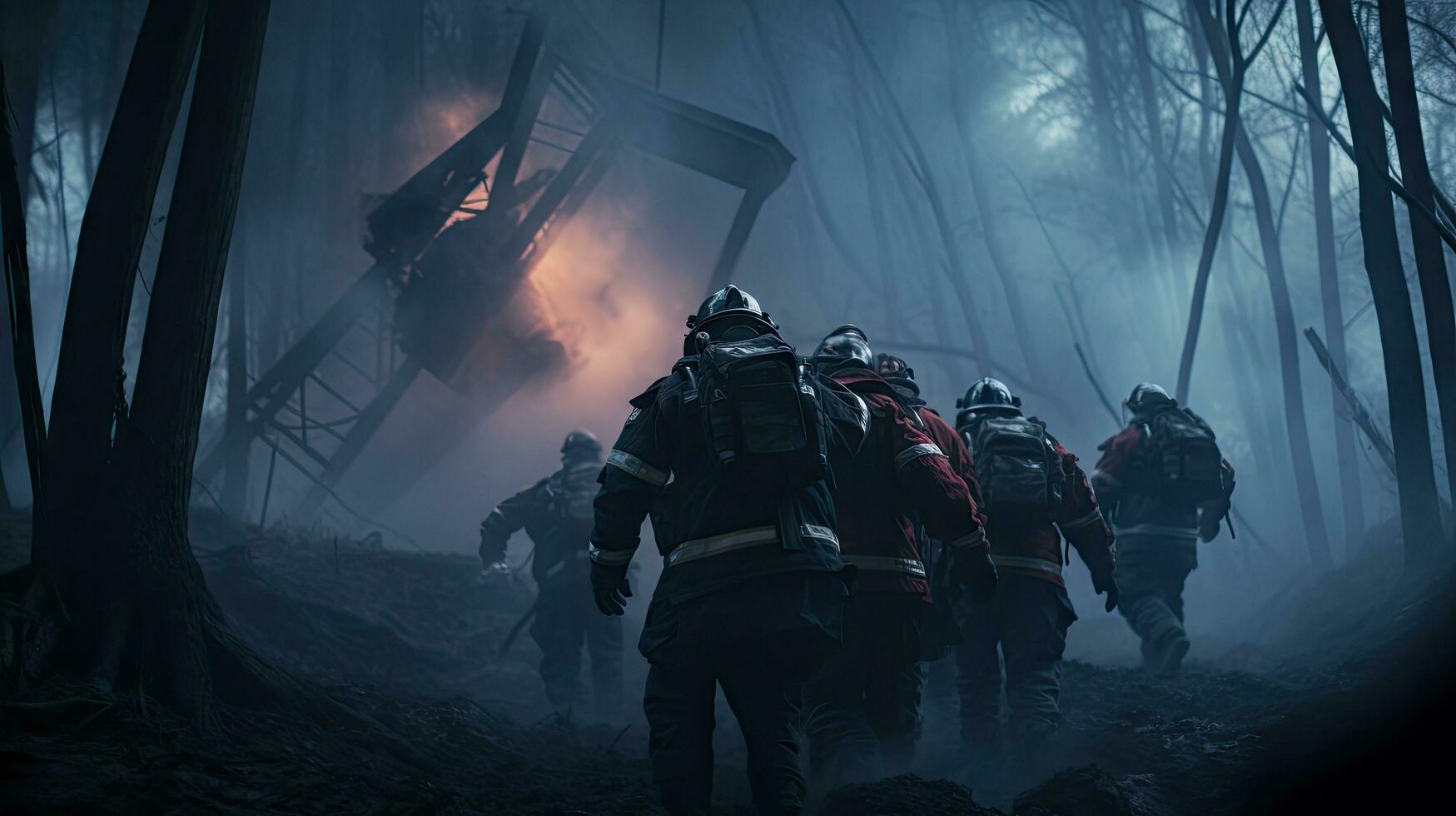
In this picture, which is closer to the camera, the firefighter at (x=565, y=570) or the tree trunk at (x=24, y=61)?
the firefighter at (x=565, y=570)

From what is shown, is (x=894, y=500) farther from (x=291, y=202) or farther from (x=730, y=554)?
(x=291, y=202)

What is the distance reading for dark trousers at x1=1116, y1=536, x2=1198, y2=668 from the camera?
6.88 m

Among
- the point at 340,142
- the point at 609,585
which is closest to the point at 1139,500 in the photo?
the point at 609,585

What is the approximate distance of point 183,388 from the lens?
4.09 meters

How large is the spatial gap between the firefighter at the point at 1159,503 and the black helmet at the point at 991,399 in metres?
1.86

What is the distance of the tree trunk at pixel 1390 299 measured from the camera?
6.93 m

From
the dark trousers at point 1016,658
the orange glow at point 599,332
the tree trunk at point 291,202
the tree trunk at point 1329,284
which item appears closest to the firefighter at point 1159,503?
the dark trousers at point 1016,658

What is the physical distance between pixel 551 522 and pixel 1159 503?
5.00 metres

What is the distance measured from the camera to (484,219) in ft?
37.8

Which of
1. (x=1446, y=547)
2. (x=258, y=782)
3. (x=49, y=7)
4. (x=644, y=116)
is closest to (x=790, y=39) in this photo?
(x=644, y=116)

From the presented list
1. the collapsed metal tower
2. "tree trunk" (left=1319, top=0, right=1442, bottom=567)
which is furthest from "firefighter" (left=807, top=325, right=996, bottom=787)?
the collapsed metal tower

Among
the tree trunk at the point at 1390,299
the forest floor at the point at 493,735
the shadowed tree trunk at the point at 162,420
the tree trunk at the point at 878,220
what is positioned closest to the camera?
the forest floor at the point at 493,735

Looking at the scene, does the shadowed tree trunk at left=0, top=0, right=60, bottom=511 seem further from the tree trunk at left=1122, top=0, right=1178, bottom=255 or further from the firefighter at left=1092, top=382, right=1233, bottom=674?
the tree trunk at left=1122, top=0, right=1178, bottom=255

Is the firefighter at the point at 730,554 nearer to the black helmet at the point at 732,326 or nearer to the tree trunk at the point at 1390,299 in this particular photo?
the black helmet at the point at 732,326
